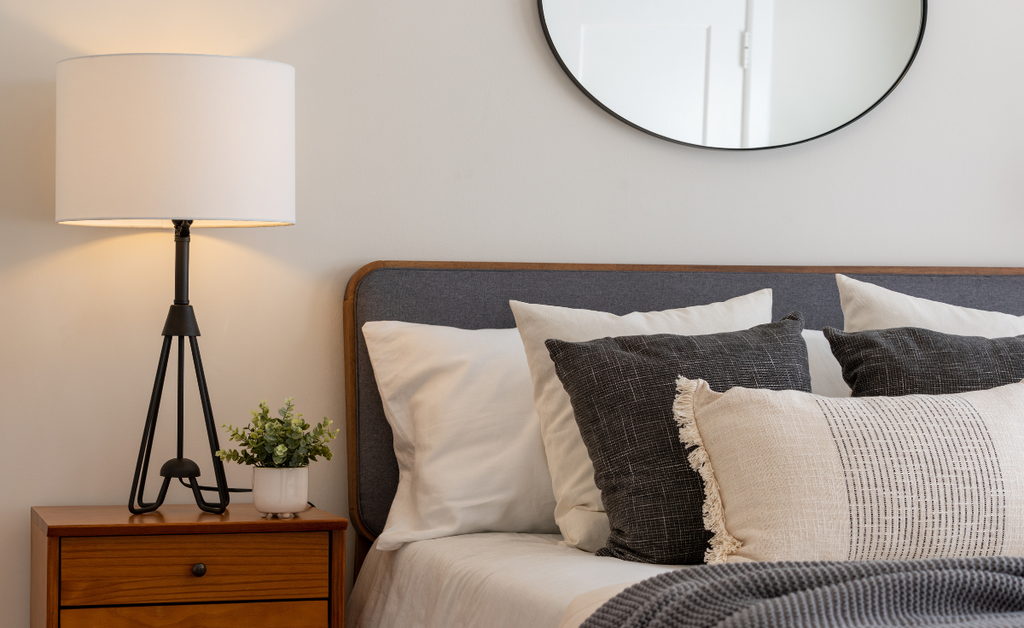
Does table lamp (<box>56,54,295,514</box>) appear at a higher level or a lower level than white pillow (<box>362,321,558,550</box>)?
higher

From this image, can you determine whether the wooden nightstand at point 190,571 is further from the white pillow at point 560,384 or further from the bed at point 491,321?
the white pillow at point 560,384

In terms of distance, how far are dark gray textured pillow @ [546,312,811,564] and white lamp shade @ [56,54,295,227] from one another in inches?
26.4

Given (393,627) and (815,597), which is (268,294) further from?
(815,597)

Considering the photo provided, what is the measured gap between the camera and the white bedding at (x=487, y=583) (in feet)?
4.56

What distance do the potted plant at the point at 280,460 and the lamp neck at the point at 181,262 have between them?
28cm

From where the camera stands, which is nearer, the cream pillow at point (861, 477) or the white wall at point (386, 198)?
the cream pillow at point (861, 477)

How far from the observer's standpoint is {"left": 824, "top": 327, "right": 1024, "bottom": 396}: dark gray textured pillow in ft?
5.70

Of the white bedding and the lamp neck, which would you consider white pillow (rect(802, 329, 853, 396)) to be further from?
the lamp neck

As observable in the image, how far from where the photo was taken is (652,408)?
1.62 metres

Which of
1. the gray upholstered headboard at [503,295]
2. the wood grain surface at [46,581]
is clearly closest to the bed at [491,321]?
the gray upholstered headboard at [503,295]

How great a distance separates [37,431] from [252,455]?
0.52 m

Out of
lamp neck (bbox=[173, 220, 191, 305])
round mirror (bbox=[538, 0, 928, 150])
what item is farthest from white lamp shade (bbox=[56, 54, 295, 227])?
round mirror (bbox=[538, 0, 928, 150])

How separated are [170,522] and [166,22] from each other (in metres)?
1.07

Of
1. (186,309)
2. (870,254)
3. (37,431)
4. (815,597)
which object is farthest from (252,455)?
(870,254)
